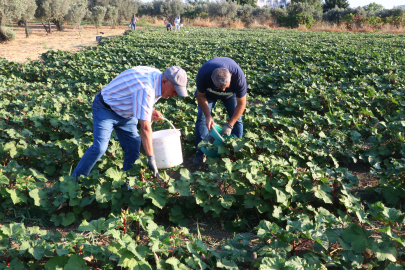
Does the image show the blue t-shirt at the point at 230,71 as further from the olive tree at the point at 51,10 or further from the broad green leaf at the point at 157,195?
the olive tree at the point at 51,10

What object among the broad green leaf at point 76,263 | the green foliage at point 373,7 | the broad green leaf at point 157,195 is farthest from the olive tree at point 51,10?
the green foliage at point 373,7

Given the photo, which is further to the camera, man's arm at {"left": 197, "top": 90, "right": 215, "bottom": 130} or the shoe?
the shoe

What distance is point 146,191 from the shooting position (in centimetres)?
281

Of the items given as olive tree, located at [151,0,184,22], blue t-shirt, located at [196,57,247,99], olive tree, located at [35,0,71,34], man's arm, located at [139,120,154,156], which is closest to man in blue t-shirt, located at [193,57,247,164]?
blue t-shirt, located at [196,57,247,99]

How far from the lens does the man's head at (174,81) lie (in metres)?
2.78

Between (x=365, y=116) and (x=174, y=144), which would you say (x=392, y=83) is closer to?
(x=365, y=116)

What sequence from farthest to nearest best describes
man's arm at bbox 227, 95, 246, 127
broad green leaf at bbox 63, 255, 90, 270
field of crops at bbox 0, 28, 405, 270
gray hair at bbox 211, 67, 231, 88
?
man's arm at bbox 227, 95, 246, 127 < gray hair at bbox 211, 67, 231, 88 < field of crops at bbox 0, 28, 405, 270 < broad green leaf at bbox 63, 255, 90, 270

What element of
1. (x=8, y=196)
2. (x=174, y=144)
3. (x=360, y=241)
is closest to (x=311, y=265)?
(x=360, y=241)

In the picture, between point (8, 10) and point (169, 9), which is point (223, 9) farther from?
point (8, 10)

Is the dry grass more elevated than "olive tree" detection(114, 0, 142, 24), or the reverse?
"olive tree" detection(114, 0, 142, 24)

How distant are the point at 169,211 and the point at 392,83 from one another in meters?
6.88

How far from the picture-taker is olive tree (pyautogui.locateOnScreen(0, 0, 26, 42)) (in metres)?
16.9

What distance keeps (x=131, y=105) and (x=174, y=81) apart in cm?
58

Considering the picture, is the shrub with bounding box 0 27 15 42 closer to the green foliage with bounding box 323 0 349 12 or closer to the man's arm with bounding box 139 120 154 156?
the man's arm with bounding box 139 120 154 156
